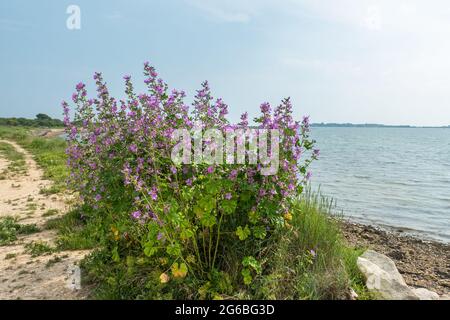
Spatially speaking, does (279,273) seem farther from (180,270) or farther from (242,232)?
(180,270)

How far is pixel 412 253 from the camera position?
8.27m

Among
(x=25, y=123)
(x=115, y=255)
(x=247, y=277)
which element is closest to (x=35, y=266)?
(x=115, y=255)

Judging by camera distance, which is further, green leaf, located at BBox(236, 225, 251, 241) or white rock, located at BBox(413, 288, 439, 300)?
white rock, located at BBox(413, 288, 439, 300)

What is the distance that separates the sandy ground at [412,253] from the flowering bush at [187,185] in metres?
4.04

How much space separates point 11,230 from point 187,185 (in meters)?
4.78

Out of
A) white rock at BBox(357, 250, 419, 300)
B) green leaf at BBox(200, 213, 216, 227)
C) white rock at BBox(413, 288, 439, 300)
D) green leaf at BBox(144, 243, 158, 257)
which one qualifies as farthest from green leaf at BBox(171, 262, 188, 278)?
white rock at BBox(413, 288, 439, 300)

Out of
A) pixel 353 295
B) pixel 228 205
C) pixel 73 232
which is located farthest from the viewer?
pixel 73 232

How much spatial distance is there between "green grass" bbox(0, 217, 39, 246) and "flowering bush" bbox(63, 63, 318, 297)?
2.99 m

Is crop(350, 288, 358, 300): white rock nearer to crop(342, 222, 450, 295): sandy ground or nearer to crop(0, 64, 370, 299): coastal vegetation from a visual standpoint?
crop(0, 64, 370, 299): coastal vegetation

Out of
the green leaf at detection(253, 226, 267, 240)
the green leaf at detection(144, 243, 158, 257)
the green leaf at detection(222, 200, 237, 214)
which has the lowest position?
the green leaf at detection(144, 243, 158, 257)

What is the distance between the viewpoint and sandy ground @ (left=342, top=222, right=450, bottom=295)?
21.2 feet

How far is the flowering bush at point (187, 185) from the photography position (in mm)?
3445

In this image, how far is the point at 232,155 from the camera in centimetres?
348
